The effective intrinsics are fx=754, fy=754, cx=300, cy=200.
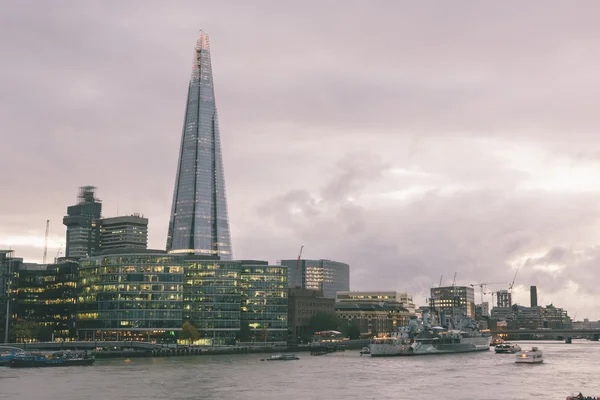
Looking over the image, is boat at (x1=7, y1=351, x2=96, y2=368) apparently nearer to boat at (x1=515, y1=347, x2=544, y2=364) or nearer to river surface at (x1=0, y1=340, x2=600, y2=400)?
river surface at (x1=0, y1=340, x2=600, y2=400)

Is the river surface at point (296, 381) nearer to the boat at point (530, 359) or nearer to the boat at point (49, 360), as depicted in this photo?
the boat at point (49, 360)

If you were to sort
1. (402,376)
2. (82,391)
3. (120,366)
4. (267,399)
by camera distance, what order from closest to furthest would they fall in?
(267,399), (82,391), (402,376), (120,366)

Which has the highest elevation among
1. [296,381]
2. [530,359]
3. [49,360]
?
Answer: [530,359]

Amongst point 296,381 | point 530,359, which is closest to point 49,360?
point 296,381

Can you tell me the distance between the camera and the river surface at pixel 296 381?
10812cm

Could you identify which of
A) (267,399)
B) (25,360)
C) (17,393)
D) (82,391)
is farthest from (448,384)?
(25,360)

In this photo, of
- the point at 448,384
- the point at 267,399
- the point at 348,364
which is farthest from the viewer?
the point at 348,364

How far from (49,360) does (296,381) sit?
67713 millimetres

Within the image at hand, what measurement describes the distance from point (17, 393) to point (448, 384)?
67.3 meters

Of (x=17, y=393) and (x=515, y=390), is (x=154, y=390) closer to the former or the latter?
(x=17, y=393)

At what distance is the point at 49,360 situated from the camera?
552ft

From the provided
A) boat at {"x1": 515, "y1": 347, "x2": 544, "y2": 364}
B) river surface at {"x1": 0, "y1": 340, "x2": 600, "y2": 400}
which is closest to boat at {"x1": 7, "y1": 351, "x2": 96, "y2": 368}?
river surface at {"x1": 0, "y1": 340, "x2": 600, "y2": 400}

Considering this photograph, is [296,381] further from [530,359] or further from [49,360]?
[530,359]

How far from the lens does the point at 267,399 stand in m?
103
